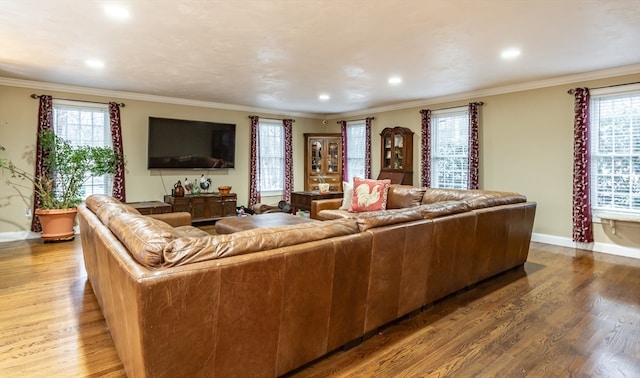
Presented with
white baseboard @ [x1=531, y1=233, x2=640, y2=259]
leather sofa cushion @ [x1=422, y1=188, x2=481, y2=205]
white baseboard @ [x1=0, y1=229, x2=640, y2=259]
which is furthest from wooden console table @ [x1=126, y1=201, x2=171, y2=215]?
white baseboard @ [x1=531, y1=233, x2=640, y2=259]

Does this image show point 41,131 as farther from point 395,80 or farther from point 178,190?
point 395,80

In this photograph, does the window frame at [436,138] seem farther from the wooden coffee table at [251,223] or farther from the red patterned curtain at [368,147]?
the wooden coffee table at [251,223]

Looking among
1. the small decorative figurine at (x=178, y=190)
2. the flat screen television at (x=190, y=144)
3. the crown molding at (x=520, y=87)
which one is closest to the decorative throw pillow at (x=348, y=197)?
the crown molding at (x=520, y=87)

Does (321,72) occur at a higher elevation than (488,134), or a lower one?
higher

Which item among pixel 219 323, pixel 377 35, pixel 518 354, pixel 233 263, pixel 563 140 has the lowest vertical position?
pixel 518 354

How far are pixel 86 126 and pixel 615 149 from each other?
315 inches

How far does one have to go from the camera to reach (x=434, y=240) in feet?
8.88

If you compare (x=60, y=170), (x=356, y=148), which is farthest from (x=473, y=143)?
(x=60, y=170)

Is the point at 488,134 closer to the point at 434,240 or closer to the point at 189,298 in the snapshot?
the point at 434,240

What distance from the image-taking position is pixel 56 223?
513 cm

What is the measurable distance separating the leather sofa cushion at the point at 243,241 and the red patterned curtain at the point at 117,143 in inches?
205

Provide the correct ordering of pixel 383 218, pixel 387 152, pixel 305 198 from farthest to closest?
pixel 387 152
pixel 305 198
pixel 383 218

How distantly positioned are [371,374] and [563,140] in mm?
4776

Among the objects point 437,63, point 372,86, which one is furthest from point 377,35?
point 372,86
